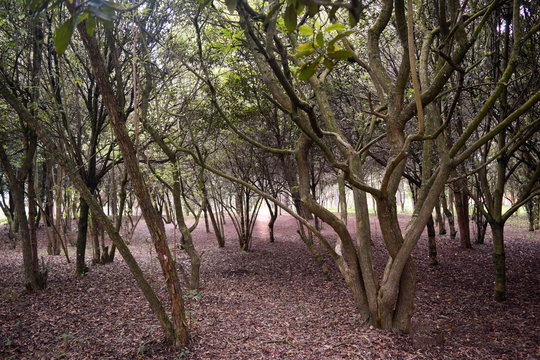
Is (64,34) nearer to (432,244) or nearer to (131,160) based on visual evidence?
(131,160)

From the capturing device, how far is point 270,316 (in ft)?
16.5

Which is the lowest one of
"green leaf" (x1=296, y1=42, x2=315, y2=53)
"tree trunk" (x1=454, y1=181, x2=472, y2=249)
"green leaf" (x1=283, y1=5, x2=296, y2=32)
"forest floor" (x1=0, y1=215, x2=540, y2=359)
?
"forest floor" (x1=0, y1=215, x2=540, y2=359)

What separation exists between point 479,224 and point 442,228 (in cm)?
244

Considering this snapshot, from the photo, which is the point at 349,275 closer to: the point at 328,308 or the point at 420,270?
the point at 328,308

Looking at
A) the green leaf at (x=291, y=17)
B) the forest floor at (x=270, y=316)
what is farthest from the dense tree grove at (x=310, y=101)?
the forest floor at (x=270, y=316)

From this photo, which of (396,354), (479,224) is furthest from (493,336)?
(479,224)

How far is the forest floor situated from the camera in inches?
147

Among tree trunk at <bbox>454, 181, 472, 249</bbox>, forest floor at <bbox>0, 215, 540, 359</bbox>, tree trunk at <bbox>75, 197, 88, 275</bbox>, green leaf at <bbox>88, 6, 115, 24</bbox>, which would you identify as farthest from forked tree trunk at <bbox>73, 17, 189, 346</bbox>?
tree trunk at <bbox>454, 181, 472, 249</bbox>

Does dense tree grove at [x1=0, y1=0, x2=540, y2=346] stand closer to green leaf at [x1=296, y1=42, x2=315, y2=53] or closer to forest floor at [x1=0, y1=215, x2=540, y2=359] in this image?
green leaf at [x1=296, y1=42, x2=315, y2=53]

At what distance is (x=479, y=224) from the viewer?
10.1m

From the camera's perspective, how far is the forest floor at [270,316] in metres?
3.74

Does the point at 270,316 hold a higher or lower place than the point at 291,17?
lower

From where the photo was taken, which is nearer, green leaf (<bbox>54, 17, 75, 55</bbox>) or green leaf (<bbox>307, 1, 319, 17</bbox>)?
green leaf (<bbox>54, 17, 75, 55</bbox>)

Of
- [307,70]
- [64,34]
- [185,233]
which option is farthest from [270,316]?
[64,34]
